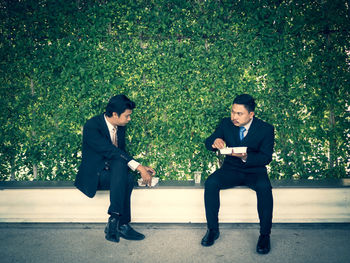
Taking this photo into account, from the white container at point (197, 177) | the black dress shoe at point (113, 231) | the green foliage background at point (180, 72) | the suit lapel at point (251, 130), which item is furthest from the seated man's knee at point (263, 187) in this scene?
the black dress shoe at point (113, 231)

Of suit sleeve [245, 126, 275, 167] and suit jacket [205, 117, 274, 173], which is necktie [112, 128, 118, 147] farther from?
suit sleeve [245, 126, 275, 167]

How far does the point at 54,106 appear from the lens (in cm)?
379

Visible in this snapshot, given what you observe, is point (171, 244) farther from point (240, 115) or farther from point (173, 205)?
point (240, 115)

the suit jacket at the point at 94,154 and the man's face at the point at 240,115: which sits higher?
the man's face at the point at 240,115

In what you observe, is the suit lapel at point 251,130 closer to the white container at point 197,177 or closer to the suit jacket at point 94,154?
the white container at point 197,177

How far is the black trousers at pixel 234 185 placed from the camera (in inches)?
113

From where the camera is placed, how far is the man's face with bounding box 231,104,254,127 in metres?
3.10

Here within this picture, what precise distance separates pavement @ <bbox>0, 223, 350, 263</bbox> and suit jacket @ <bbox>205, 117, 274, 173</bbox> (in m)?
0.80

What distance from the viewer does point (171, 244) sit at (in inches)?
118

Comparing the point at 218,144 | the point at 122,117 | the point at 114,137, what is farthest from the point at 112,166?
the point at 218,144

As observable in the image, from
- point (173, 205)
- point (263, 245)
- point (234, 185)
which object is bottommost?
point (263, 245)

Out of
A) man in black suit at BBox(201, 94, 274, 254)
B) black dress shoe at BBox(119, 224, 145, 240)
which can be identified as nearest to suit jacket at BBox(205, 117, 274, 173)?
man in black suit at BBox(201, 94, 274, 254)

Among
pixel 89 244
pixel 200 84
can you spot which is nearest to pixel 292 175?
pixel 200 84

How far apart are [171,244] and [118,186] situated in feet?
2.89
